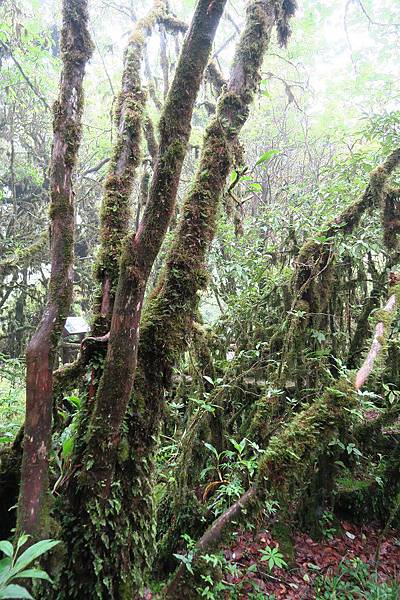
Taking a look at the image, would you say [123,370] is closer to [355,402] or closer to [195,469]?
[355,402]

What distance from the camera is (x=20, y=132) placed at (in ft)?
28.7

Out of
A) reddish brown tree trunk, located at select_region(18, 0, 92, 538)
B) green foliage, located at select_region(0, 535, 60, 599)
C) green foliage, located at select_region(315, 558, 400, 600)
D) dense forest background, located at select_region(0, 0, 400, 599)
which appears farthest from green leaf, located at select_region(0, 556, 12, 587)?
green foliage, located at select_region(315, 558, 400, 600)

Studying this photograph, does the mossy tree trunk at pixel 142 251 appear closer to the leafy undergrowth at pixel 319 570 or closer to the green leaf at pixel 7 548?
the green leaf at pixel 7 548

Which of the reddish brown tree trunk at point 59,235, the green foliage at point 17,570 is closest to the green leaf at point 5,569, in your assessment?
the green foliage at point 17,570

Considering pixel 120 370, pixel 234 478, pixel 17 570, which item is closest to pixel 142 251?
pixel 120 370

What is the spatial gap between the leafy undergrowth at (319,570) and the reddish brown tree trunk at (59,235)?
204 centimetres

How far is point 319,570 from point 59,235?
12.4ft

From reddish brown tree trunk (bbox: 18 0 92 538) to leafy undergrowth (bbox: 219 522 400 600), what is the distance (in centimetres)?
204

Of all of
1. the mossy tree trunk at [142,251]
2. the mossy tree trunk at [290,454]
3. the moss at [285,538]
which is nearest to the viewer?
the mossy tree trunk at [142,251]

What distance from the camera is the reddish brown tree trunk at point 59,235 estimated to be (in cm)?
159

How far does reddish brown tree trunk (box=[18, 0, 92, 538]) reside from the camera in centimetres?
159

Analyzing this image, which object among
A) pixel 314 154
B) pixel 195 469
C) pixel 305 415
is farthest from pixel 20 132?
pixel 305 415

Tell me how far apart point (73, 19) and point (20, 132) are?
832 cm

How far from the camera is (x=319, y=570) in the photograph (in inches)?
130
